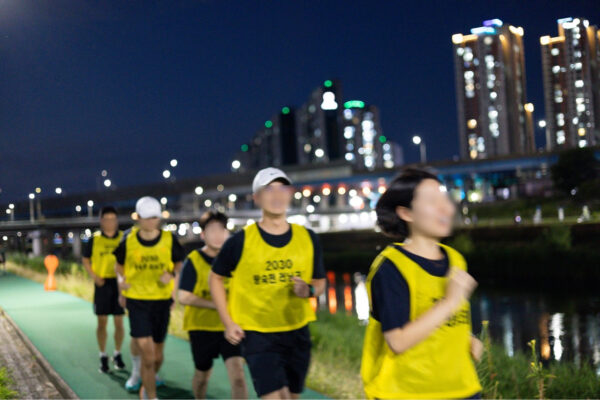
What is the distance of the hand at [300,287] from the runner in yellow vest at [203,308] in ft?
4.49

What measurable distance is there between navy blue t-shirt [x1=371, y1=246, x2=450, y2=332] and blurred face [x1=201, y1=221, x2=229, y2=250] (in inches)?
123

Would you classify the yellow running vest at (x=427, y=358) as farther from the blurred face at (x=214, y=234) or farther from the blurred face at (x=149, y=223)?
the blurred face at (x=149, y=223)

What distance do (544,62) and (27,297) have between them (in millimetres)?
112046

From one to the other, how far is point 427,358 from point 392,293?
287 millimetres

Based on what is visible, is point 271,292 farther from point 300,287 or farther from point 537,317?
point 537,317

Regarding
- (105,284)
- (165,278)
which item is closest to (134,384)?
(165,278)

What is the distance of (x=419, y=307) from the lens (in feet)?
8.57

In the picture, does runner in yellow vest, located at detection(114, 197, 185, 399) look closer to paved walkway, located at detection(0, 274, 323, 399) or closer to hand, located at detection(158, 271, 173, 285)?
hand, located at detection(158, 271, 173, 285)

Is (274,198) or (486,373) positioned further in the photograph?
(486,373)

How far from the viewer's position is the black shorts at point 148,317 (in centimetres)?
625

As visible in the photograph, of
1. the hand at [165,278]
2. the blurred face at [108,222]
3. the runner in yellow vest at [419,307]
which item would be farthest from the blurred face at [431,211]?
the blurred face at [108,222]

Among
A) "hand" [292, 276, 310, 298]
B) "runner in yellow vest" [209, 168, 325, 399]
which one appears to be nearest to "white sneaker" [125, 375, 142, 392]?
"runner in yellow vest" [209, 168, 325, 399]

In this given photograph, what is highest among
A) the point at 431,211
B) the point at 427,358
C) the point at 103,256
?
the point at 431,211

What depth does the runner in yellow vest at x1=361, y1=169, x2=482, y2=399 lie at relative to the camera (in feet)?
8.39
